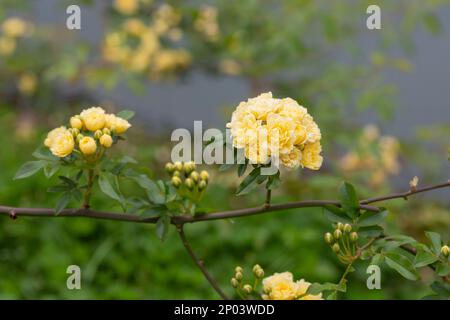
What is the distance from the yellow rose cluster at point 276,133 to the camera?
1073 mm

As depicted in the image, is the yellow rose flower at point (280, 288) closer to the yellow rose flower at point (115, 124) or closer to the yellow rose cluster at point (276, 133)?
the yellow rose cluster at point (276, 133)

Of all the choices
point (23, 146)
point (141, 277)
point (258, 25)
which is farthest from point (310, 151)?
point (23, 146)

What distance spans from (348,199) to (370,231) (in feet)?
0.20

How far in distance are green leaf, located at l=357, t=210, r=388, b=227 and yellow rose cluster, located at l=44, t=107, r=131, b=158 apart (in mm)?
421

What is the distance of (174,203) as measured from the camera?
124 centimetres

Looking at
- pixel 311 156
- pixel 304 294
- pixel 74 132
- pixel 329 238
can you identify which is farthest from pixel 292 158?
pixel 74 132

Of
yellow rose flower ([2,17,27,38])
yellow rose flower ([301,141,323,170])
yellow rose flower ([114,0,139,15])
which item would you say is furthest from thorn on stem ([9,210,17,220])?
yellow rose flower ([2,17,27,38])

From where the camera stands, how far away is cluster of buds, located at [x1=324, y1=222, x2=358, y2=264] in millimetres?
1146

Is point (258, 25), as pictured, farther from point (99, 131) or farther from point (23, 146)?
point (99, 131)

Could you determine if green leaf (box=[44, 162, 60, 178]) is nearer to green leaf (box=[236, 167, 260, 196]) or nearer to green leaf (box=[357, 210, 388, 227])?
green leaf (box=[236, 167, 260, 196])

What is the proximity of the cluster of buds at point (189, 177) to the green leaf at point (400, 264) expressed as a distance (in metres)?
0.32

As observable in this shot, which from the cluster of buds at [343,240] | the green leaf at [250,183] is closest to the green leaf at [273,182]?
the green leaf at [250,183]

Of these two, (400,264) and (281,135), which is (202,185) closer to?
(281,135)

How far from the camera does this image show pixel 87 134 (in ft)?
4.04
